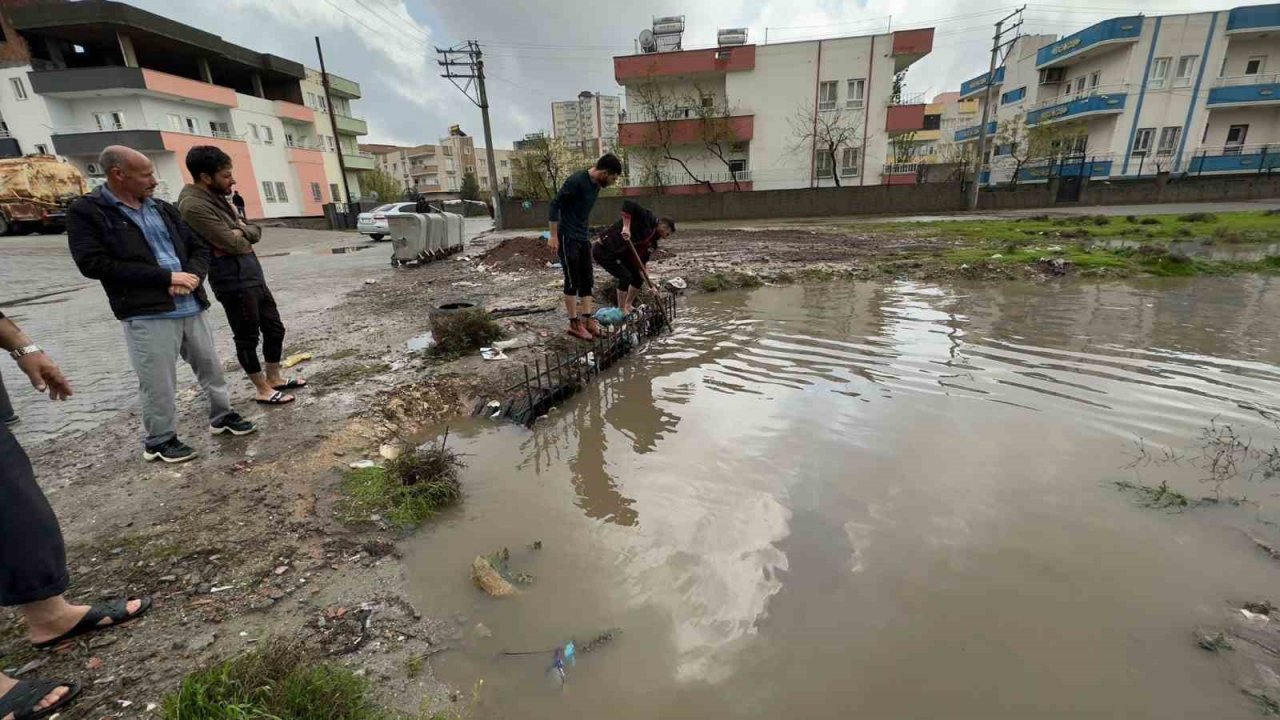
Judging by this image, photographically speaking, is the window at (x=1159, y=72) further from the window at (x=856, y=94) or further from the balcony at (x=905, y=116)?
the window at (x=856, y=94)

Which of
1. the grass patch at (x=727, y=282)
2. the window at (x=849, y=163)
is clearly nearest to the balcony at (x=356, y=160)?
the window at (x=849, y=163)

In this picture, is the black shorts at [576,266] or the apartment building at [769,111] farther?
the apartment building at [769,111]

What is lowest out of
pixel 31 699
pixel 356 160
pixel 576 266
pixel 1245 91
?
pixel 31 699

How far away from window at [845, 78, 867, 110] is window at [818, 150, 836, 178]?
8.27 ft

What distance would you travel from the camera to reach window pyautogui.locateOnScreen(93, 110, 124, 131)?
25.2m

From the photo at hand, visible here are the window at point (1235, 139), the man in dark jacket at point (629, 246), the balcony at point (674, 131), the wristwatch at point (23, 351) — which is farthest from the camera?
the window at point (1235, 139)

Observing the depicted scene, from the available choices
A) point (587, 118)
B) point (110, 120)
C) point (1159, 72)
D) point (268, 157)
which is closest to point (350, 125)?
point (268, 157)

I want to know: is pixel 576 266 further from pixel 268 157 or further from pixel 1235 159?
pixel 1235 159

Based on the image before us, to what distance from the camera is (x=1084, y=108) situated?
3156 cm

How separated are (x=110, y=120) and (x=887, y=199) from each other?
37.9 m

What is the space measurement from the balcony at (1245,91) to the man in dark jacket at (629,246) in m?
42.2

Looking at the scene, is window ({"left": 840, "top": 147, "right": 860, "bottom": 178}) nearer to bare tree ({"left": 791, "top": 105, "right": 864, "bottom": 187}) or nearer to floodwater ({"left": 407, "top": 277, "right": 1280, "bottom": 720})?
bare tree ({"left": 791, "top": 105, "right": 864, "bottom": 187})

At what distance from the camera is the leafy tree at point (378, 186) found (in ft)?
148

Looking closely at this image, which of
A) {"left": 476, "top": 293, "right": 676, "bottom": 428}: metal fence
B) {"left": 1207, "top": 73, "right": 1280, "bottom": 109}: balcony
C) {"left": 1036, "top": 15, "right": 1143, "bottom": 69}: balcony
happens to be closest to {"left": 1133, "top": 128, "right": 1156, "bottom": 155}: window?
{"left": 1207, "top": 73, "right": 1280, "bottom": 109}: balcony
